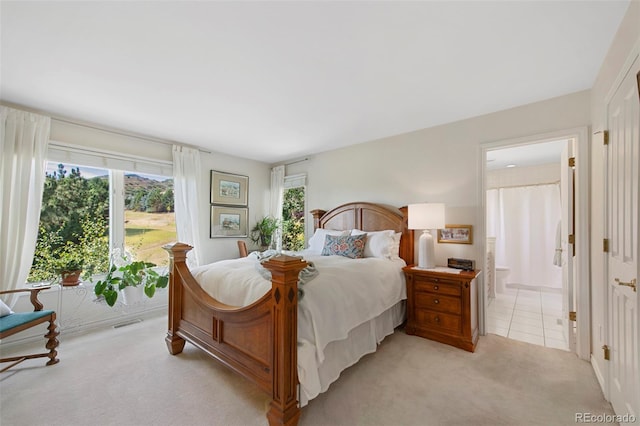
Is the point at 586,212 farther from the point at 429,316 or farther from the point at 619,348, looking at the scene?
the point at 429,316

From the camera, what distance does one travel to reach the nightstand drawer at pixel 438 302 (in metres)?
2.54

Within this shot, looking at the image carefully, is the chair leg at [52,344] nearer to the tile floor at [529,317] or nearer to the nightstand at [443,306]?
the nightstand at [443,306]

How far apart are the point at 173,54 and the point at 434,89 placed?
2.17m

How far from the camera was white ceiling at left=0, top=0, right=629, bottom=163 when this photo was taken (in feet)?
4.92

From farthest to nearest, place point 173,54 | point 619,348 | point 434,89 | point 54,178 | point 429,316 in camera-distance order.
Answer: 1. point 54,178
2. point 429,316
3. point 434,89
4. point 173,54
5. point 619,348

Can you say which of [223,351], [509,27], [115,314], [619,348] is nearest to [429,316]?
[619,348]

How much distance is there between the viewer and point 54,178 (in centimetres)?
300

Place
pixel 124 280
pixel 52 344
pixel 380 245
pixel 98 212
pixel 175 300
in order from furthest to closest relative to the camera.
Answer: pixel 98 212
pixel 380 245
pixel 124 280
pixel 175 300
pixel 52 344

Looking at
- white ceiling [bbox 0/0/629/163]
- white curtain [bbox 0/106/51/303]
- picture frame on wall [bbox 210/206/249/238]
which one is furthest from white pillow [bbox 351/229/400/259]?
white curtain [bbox 0/106/51/303]

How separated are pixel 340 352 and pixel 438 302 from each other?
1.27 meters

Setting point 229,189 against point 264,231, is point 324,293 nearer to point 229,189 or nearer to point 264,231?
point 264,231

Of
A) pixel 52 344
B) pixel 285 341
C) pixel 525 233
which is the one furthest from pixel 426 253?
pixel 52 344

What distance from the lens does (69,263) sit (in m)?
3.04

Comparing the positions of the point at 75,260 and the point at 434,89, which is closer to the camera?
the point at 434,89
